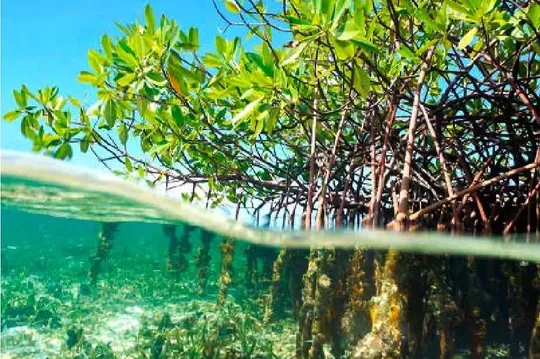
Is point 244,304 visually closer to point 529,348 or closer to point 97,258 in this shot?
point 97,258

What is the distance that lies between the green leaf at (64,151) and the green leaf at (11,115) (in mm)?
303

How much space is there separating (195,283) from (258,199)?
6.11 ft

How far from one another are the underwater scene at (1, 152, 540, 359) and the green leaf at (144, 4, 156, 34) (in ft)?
3.88

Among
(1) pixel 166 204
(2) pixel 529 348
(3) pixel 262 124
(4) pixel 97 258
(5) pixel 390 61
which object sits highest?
(5) pixel 390 61

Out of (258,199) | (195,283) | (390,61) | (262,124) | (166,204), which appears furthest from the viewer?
(258,199)

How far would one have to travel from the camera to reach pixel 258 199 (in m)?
A: 5.45

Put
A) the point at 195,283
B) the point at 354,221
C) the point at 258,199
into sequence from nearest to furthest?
the point at 195,283 < the point at 354,221 < the point at 258,199

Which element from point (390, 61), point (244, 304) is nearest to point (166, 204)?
point (244, 304)

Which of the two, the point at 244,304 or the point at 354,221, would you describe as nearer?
the point at 244,304

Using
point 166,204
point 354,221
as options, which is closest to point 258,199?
point 354,221

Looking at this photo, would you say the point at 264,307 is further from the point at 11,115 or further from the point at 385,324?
the point at 11,115

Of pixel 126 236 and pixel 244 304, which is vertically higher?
pixel 126 236

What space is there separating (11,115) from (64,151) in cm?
36

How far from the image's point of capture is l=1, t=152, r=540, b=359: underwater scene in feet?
11.0
